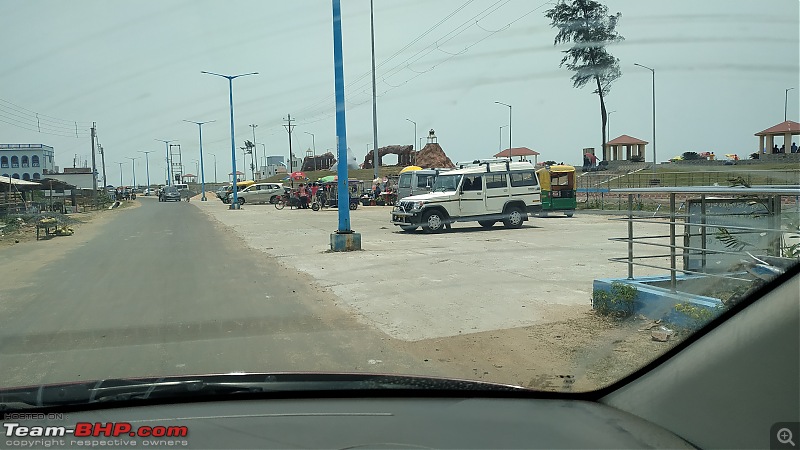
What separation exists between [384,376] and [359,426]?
24.1 inches

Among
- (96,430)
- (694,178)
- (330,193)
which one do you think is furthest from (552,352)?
(330,193)

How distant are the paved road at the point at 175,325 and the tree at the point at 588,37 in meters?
3.79

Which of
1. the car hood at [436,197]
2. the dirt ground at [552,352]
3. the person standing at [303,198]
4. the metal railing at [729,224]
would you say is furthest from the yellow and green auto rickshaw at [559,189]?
the person standing at [303,198]

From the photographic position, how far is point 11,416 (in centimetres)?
299

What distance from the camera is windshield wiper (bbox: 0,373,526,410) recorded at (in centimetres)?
312

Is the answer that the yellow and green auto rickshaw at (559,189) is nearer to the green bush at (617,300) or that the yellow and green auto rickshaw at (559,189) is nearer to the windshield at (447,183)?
the windshield at (447,183)

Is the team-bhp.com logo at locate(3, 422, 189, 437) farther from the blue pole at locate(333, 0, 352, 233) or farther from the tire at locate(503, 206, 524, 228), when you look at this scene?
the tire at locate(503, 206, 524, 228)

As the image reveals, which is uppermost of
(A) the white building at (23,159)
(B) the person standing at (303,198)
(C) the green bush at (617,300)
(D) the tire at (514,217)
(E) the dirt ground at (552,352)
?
(A) the white building at (23,159)

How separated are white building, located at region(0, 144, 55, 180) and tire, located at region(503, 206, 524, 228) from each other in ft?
117

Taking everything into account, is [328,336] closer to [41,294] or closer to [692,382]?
[692,382]

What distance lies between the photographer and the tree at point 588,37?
7188mm

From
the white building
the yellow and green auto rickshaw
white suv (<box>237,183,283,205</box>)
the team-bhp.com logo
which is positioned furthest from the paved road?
white suv (<box>237,183,283,205</box>)

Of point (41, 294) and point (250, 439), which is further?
point (41, 294)

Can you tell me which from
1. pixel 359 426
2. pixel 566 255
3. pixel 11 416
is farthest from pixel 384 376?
pixel 566 255
